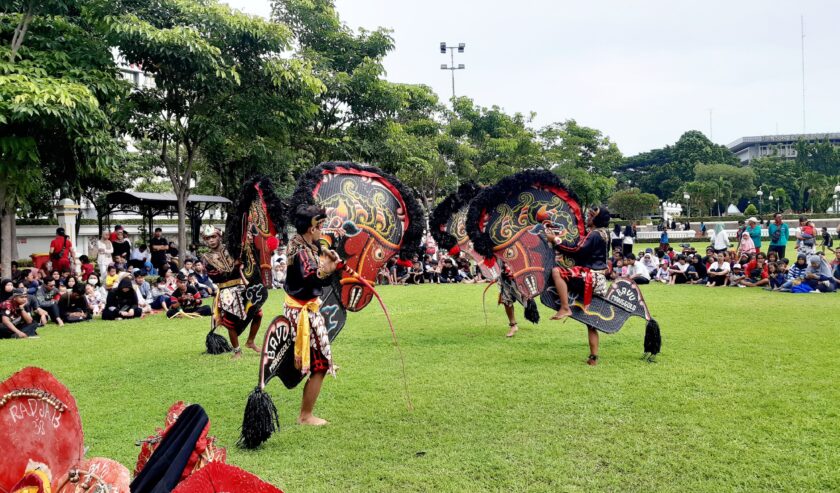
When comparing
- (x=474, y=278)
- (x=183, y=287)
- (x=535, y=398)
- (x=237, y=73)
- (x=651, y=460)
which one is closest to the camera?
(x=651, y=460)

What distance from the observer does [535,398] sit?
5.87 metres

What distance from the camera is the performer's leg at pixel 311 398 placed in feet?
16.9

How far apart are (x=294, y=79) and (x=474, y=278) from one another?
7.60 metres

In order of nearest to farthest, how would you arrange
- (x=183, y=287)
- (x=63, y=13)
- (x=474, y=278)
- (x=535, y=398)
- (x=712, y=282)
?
(x=535, y=398), (x=183, y=287), (x=63, y=13), (x=712, y=282), (x=474, y=278)

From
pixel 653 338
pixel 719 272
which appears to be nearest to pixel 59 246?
pixel 653 338

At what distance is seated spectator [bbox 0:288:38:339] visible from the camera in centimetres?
988

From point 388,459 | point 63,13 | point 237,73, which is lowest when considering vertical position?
point 388,459

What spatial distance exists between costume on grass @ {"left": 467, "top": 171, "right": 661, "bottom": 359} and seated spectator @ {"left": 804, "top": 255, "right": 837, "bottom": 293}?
8393 millimetres

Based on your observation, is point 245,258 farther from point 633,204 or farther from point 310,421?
point 633,204

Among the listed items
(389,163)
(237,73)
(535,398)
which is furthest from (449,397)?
(389,163)

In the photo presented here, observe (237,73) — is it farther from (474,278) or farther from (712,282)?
(712,282)

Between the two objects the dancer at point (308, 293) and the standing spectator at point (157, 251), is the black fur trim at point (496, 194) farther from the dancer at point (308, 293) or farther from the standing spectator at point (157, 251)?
the standing spectator at point (157, 251)

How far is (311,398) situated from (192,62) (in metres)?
10.9

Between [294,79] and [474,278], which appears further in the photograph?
[474,278]
